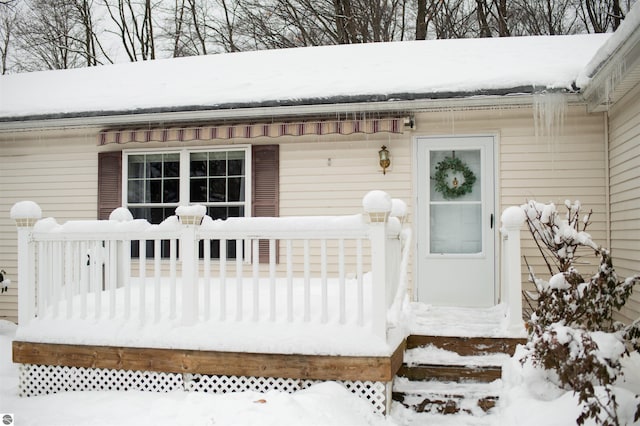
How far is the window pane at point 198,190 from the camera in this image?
6867 mm

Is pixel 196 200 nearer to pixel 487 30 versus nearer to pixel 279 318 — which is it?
Answer: pixel 279 318

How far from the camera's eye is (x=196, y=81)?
7.50 metres

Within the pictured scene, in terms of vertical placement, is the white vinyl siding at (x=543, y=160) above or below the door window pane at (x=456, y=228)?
above

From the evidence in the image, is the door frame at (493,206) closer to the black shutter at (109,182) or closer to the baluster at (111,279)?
the baluster at (111,279)

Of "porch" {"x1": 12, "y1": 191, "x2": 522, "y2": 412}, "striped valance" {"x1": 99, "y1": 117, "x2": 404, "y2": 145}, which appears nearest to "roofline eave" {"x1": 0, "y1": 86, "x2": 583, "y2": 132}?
"striped valance" {"x1": 99, "y1": 117, "x2": 404, "y2": 145}

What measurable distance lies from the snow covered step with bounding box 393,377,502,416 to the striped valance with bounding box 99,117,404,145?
294 centimetres

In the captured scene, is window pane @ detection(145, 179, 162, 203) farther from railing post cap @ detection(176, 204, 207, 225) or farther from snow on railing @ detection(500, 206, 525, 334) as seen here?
snow on railing @ detection(500, 206, 525, 334)

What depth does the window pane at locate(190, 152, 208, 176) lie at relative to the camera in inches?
271

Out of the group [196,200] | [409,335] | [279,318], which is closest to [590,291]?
[409,335]

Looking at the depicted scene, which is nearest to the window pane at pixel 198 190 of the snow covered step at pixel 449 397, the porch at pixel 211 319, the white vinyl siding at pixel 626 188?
the porch at pixel 211 319

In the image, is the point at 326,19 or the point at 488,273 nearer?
the point at 488,273

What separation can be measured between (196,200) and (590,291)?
472 centimetres

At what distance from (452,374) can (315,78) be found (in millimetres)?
4091

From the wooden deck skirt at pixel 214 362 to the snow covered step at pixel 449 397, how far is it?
217mm
